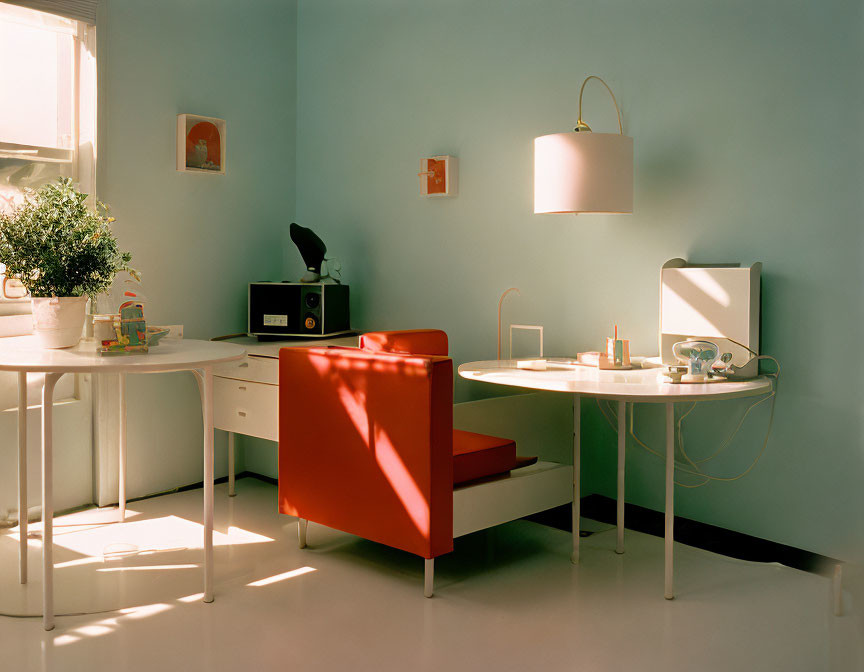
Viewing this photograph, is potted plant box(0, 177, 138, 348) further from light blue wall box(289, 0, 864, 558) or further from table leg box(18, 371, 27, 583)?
light blue wall box(289, 0, 864, 558)

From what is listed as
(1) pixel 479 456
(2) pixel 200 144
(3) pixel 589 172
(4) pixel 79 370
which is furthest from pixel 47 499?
(2) pixel 200 144

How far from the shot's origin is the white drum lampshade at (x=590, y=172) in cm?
284

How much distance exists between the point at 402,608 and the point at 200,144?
7.99 feet

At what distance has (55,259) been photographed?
103 inches

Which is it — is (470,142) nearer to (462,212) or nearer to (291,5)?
(462,212)

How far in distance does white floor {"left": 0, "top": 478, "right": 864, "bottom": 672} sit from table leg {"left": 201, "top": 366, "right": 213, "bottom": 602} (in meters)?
0.08

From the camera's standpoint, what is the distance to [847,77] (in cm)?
261

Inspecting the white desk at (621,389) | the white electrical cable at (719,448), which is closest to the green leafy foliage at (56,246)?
the white desk at (621,389)

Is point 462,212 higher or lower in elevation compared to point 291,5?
lower

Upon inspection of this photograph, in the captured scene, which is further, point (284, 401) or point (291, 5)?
point (291, 5)

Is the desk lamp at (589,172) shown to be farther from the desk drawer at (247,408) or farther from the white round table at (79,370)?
the desk drawer at (247,408)

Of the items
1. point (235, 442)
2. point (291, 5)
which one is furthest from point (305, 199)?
point (235, 442)

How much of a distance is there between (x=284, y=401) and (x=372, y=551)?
645mm

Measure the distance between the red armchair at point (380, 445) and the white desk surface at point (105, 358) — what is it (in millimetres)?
340
